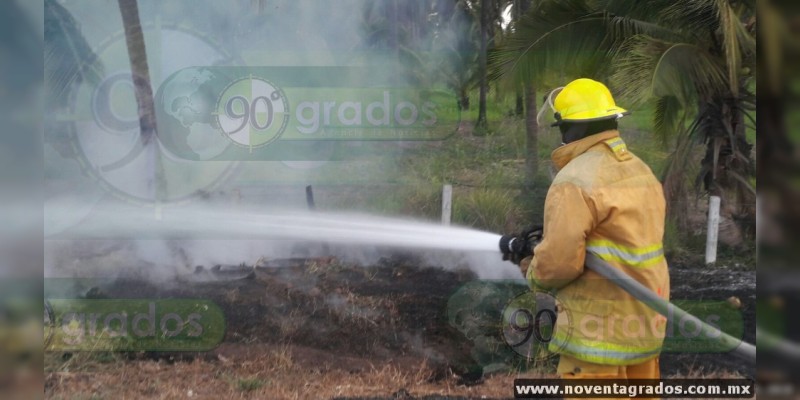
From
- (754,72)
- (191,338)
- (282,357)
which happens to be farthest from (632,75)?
(191,338)

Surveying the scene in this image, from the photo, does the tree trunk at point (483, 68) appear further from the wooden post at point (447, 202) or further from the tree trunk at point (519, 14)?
the wooden post at point (447, 202)

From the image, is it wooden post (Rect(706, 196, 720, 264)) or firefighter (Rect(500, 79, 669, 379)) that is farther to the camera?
wooden post (Rect(706, 196, 720, 264))

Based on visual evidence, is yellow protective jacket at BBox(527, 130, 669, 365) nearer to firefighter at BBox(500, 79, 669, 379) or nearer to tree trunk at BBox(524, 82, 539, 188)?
firefighter at BBox(500, 79, 669, 379)

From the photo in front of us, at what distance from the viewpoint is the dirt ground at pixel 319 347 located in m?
3.68

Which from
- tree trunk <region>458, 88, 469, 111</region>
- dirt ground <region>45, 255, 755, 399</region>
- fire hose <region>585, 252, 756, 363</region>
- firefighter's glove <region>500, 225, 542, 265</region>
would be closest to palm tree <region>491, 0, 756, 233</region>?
tree trunk <region>458, 88, 469, 111</region>

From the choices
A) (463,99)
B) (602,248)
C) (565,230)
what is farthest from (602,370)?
(463,99)

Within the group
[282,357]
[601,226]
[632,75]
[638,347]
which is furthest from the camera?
[282,357]

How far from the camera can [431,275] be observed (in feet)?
12.1

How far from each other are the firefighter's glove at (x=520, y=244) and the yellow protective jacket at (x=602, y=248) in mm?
186

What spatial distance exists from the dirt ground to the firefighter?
1.41 ft

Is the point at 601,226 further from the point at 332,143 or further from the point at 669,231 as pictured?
the point at 332,143

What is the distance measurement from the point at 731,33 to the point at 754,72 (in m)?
0.21

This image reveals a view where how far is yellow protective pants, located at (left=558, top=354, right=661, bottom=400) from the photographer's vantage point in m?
3.22

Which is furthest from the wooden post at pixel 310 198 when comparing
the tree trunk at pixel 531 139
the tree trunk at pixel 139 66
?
the tree trunk at pixel 531 139
